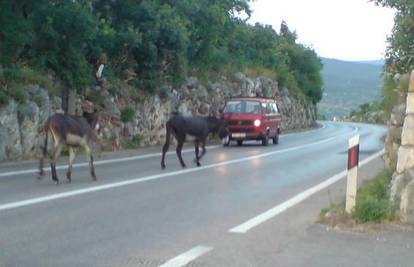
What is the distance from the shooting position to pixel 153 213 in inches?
458

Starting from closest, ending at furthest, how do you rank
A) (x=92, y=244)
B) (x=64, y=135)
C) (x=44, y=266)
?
1. (x=44, y=266)
2. (x=92, y=244)
3. (x=64, y=135)

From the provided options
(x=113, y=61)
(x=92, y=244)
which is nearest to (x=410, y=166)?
(x=92, y=244)

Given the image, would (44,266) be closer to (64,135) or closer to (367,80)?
(64,135)

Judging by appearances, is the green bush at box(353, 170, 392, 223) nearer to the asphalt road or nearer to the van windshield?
the asphalt road

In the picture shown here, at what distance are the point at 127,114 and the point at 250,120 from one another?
240 inches

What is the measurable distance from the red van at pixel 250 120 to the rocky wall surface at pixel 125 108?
2.59m

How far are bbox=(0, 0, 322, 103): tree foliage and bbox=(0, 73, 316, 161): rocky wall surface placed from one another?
88 cm

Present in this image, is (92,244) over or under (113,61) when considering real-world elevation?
under

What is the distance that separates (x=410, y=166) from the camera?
1067 cm

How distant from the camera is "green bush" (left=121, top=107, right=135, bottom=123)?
28391 mm

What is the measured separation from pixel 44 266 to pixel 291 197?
6921 millimetres

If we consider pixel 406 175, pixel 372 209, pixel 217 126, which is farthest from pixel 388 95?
pixel 372 209

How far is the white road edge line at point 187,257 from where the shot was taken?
8023 millimetres

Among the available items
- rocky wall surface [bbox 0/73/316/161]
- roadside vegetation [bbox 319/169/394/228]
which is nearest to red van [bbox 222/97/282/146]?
rocky wall surface [bbox 0/73/316/161]
